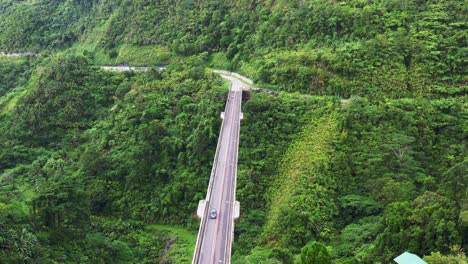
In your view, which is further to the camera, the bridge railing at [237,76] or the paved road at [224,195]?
the bridge railing at [237,76]

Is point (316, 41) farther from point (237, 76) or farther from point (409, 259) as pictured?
point (409, 259)

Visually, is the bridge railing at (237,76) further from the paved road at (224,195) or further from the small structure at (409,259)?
the small structure at (409,259)

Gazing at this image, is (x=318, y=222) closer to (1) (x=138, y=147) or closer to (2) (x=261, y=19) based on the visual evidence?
(1) (x=138, y=147)

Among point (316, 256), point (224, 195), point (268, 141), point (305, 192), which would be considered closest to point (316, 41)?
point (268, 141)

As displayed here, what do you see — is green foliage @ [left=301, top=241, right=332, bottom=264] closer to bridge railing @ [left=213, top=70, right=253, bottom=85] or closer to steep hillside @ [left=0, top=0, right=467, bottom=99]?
steep hillside @ [left=0, top=0, right=467, bottom=99]

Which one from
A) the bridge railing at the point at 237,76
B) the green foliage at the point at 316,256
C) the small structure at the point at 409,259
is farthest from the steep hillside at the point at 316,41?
the small structure at the point at 409,259
